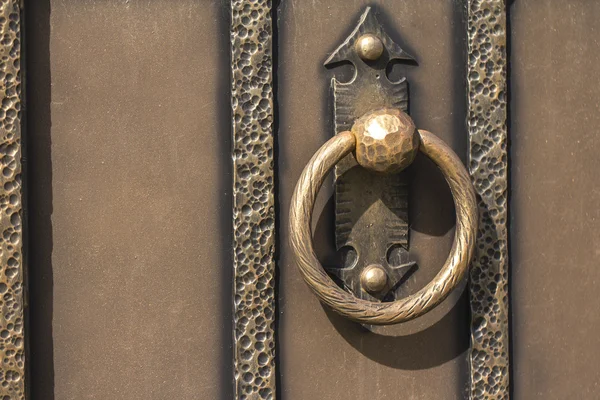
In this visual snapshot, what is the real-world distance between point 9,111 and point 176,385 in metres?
0.36

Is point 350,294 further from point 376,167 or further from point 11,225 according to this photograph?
point 11,225

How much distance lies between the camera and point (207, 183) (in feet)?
3.18

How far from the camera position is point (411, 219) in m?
1.01

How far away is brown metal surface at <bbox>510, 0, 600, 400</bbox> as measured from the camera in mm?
1030

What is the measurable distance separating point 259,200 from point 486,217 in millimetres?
277

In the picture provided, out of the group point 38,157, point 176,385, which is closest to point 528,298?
point 176,385

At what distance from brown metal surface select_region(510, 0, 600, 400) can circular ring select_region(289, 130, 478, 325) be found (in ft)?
0.41

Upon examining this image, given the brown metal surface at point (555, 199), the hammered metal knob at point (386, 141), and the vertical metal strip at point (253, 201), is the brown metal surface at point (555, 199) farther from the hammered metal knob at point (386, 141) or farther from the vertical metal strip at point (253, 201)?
the vertical metal strip at point (253, 201)

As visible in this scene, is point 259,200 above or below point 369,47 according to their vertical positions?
below

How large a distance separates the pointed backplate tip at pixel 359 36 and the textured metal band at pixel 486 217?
0.10 metres

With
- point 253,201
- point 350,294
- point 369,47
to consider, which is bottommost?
point 350,294

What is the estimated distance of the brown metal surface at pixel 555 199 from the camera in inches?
40.6

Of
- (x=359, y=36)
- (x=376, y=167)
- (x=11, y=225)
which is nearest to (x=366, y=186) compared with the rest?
(x=376, y=167)

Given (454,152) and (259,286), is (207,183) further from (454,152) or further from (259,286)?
(454,152)
